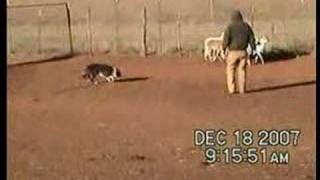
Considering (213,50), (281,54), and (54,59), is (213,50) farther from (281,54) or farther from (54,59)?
(54,59)

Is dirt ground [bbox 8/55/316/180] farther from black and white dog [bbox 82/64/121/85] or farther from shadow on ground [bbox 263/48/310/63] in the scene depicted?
shadow on ground [bbox 263/48/310/63]

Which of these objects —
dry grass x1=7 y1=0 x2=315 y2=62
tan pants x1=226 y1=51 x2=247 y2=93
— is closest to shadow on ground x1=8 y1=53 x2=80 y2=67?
dry grass x1=7 y1=0 x2=315 y2=62

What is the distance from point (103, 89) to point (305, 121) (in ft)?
15.8

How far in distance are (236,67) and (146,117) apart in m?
2.57

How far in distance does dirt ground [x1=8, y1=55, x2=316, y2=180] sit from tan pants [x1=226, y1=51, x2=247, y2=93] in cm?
22

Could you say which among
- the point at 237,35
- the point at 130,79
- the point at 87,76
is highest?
the point at 237,35

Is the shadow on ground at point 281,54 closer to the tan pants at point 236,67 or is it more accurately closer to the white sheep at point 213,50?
the white sheep at point 213,50

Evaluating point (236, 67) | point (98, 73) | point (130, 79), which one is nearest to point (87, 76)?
point (98, 73)

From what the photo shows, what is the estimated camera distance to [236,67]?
47.1 feet

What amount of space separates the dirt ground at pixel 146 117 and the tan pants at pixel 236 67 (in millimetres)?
224

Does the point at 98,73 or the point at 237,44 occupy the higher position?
the point at 237,44

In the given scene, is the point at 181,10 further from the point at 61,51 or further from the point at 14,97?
the point at 14,97

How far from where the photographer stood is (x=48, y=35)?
25.2 m

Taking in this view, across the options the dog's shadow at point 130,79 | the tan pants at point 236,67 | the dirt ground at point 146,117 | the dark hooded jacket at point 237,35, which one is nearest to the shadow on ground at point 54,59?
the dirt ground at point 146,117
